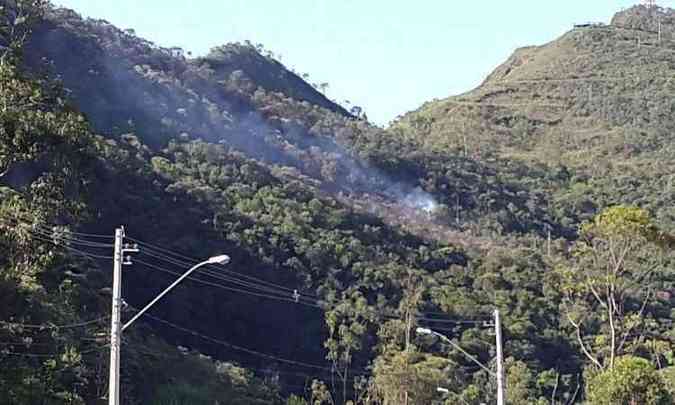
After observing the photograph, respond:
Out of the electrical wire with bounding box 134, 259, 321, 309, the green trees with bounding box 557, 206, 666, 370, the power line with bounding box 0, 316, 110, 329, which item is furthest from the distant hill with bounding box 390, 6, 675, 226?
the power line with bounding box 0, 316, 110, 329

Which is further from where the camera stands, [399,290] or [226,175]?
[226,175]

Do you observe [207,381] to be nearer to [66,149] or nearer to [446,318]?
[446,318]

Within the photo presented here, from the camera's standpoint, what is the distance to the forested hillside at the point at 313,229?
33594 millimetres

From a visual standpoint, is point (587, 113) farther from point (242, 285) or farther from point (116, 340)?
point (116, 340)

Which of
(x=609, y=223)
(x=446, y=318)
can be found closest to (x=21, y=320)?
(x=609, y=223)

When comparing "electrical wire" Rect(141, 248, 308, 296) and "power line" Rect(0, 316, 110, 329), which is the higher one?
"electrical wire" Rect(141, 248, 308, 296)

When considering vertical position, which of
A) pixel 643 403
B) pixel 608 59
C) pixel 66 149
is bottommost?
pixel 643 403

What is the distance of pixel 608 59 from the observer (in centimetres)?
13475

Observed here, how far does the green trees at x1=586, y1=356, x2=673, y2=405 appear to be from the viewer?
3450 centimetres

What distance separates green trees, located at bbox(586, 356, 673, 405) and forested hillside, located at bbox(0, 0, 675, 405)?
11 cm

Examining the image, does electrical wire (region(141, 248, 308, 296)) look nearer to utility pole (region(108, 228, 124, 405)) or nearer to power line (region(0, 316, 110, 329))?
power line (region(0, 316, 110, 329))

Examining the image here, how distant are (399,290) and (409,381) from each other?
61.2 feet

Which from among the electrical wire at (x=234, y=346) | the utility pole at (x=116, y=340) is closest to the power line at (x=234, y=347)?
the electrical wire at (x=234, y=346)

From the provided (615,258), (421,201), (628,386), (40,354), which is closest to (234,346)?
(40,354)
